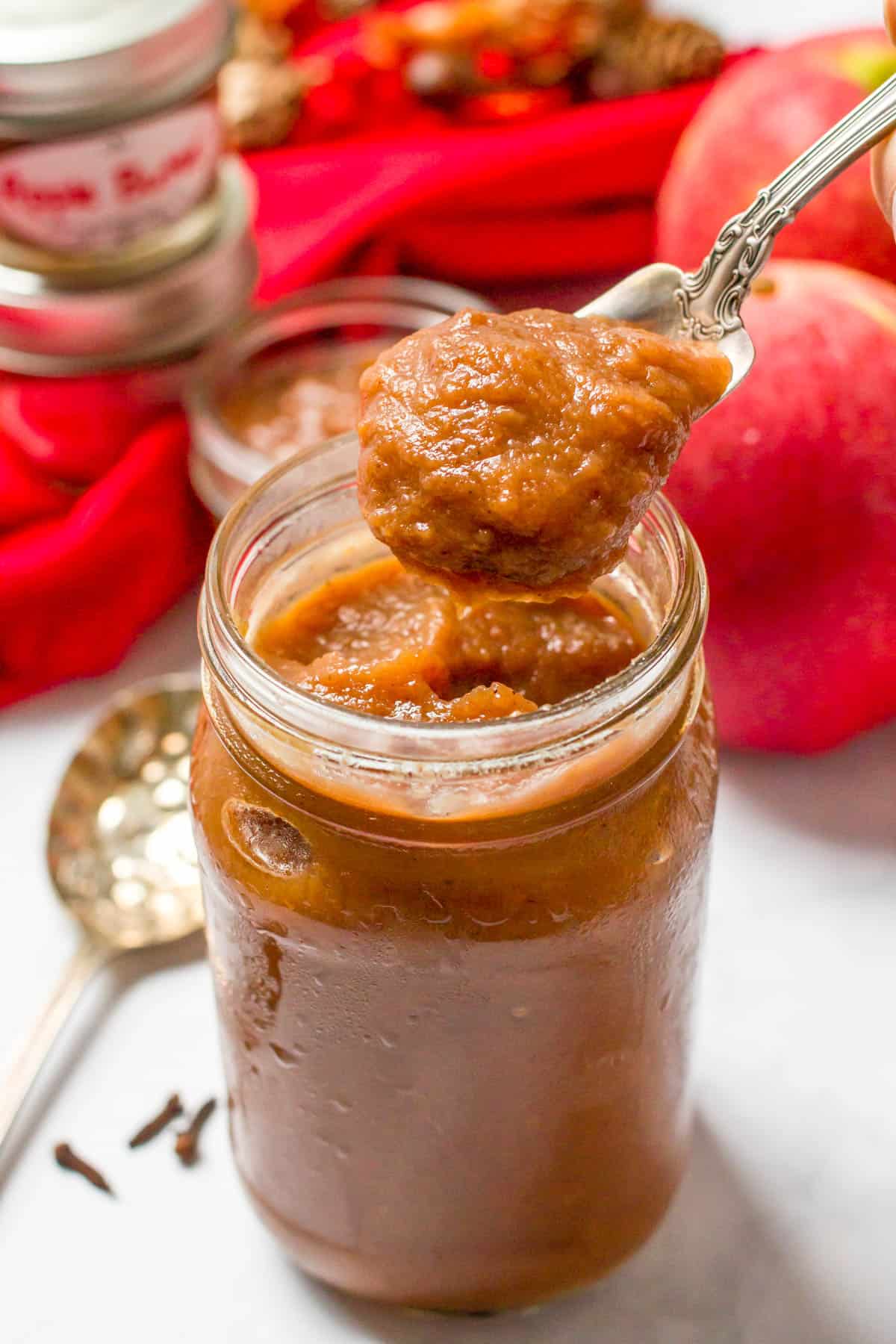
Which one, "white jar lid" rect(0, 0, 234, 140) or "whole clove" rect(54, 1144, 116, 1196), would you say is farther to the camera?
"white jar lid" rect(0, 0, 234, 140)

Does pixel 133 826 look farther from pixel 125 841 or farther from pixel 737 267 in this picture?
pixel 737 267

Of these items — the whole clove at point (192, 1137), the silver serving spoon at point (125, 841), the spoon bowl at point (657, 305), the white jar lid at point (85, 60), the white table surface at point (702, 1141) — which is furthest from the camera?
the white jar lid at point (85, 60)

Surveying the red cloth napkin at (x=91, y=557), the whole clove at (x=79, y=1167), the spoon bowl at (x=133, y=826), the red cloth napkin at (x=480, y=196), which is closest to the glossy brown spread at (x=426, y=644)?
the spoon bowl at (x=133, y=826)

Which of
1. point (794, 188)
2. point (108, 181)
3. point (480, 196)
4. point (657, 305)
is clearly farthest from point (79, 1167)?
point (480, 196)

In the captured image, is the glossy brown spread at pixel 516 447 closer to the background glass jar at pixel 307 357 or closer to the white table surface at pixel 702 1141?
the white table surface at pixel 702 1141

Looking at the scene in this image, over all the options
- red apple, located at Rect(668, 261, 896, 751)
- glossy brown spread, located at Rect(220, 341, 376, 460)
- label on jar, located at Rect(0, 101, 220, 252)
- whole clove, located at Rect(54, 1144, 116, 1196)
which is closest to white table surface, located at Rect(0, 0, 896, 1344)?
whole clove, located at Rect(54, 1144, 116, 1196)

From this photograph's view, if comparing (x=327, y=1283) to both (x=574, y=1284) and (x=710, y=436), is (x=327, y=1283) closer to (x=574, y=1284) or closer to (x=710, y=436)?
(x=574, y=1284)

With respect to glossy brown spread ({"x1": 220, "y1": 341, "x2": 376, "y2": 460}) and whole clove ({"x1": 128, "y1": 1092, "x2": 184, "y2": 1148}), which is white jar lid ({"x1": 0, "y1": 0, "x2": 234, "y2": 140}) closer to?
glossy brown spread ({"x1": 220, "y1": 341, "x2": 376, "y2": 460})

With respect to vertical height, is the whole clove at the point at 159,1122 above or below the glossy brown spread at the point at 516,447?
below
